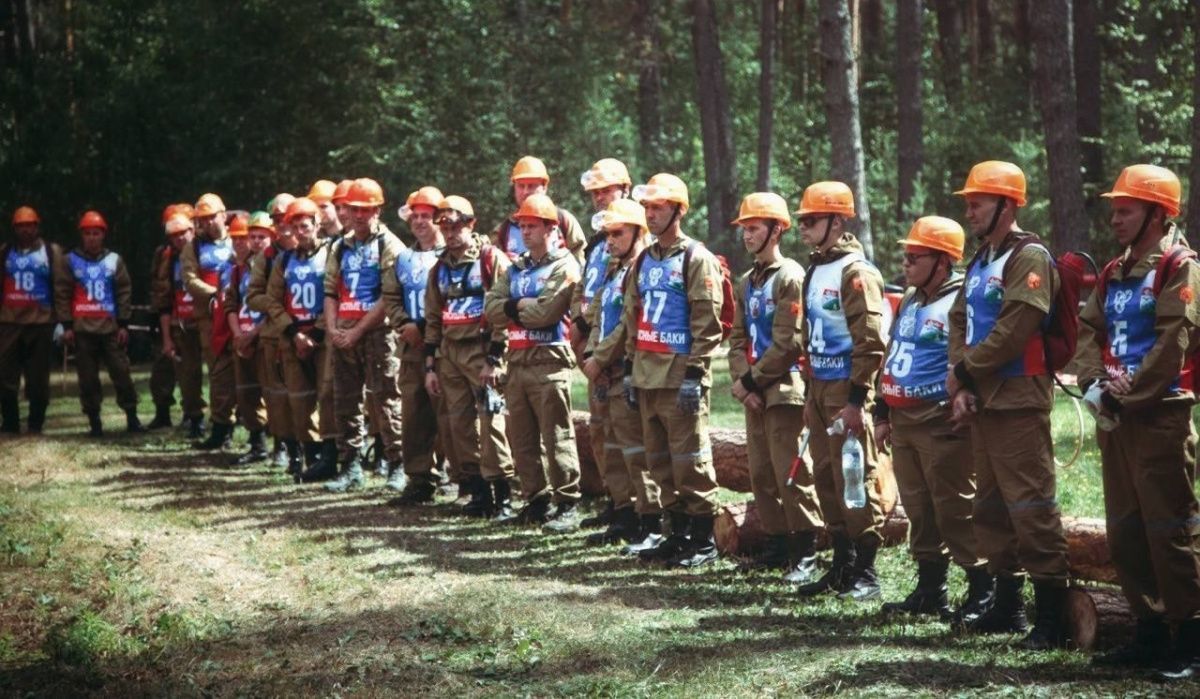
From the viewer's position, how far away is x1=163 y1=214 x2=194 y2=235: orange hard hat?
57.4ft

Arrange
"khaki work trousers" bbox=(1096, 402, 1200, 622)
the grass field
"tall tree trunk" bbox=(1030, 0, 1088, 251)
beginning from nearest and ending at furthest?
"khaki work trousers" bbox=(1096, 402, 1200, 622)
the grass field
"tall tree trunk" bbox=(1030, 0, 1088, 251)

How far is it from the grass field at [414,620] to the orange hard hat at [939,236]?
225 cm

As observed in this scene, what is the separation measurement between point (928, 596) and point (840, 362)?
62.7 inches

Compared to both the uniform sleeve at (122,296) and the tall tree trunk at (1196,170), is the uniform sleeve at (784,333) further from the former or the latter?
the uniform sleeve at (122,296)

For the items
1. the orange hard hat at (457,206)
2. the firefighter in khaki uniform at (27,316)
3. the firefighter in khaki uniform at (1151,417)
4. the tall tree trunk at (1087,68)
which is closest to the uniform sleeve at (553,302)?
the orange hard hat at (457,206)

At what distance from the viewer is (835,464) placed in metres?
9.12

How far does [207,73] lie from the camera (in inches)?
1081

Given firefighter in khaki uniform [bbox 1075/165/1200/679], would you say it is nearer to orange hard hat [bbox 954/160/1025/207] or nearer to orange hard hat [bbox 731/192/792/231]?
orange hard hat [bbox 954/160/1025/207]

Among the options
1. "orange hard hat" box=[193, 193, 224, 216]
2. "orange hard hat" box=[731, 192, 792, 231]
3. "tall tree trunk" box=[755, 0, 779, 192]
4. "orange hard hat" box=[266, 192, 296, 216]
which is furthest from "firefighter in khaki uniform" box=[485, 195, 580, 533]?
"tall tree trunk" box=[755, 0, 779, 192]

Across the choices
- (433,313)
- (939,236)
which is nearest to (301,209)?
(433,313)

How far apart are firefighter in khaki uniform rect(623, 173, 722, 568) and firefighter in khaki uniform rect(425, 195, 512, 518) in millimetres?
2086

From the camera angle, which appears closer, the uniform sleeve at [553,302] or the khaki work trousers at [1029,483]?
the khaki work trousers at [1029,483]

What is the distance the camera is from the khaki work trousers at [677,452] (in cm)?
1023

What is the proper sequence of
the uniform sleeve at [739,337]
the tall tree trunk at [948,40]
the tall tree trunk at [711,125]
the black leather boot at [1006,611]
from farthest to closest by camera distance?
1. the tall tree trunk at [948,40]
2. the tall tree trunk at [711,125]
3. the uniform sleeve at [739,337]
4. the black leather boot at [1006,611]
